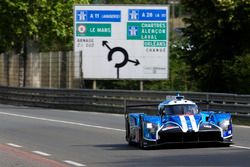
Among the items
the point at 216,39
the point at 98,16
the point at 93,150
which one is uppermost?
the point at 98,16

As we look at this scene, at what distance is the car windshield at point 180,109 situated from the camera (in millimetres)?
16547

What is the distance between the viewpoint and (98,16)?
125 feet

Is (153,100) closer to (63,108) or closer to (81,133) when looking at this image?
(63,108)

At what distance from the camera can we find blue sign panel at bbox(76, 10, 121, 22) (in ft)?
125

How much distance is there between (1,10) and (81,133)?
80.6 ft

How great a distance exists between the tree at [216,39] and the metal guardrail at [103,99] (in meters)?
4.48

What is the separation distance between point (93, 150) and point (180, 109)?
6.66 ft

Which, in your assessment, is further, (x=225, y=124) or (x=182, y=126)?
(x=225, y=124)

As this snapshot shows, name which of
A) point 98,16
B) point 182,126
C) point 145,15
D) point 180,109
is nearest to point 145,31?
point 145,15

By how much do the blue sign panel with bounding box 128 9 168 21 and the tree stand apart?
8.31 ft

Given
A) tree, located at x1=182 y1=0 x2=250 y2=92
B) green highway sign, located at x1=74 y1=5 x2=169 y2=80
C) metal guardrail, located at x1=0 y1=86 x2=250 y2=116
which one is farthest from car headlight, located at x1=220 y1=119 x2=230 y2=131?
green highway sign, located at x1=74 y1=5 x2=169 y2=80

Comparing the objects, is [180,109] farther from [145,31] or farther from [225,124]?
[145,31]

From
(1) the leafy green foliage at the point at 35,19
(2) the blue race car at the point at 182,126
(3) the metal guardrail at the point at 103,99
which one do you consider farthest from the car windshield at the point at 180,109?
(1) the leafy green foliage at the point at 35,19

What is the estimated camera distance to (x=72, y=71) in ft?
130
